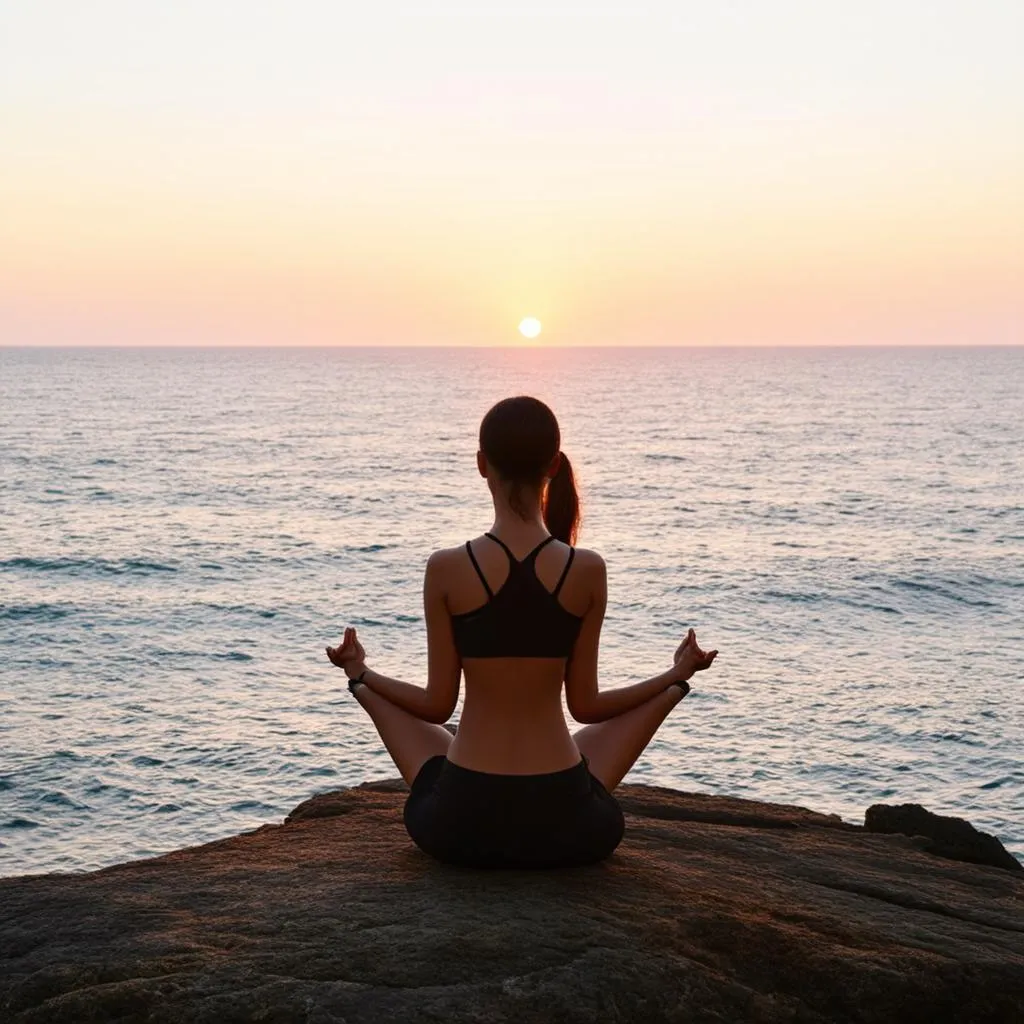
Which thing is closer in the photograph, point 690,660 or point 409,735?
point 690,660

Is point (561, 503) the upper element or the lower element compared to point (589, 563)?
upper

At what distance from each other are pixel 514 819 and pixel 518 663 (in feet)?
2.47

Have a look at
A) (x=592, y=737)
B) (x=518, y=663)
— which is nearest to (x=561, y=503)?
(x=518, y=663)

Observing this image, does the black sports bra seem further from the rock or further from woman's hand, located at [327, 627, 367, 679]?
the rock

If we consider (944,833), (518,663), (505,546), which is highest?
(505,546)

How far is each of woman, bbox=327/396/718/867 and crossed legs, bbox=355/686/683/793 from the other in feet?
0.79

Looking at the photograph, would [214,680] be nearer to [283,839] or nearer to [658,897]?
[283,839]

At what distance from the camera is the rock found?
903 cm

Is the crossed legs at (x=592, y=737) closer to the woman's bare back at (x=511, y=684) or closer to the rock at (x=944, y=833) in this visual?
the woman's bare back at (x=511, y=684)

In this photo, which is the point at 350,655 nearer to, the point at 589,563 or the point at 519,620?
the point at 519,620

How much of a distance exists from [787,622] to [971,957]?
104 feet

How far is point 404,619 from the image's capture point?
37.0 metres

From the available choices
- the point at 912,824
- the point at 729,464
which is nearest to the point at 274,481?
Result: the point at 729,464

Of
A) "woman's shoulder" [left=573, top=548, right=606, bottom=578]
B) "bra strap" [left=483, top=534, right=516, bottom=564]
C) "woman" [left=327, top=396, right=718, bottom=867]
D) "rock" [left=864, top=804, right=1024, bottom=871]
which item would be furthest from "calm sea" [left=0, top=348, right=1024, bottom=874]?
"woman's shoulder" [left=573, top=548, right=606, bottom=578]
